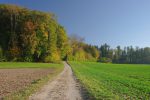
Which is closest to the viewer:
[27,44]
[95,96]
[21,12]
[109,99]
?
[109,99]

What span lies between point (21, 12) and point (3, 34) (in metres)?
10.8

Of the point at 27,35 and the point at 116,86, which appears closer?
the point at 116,86

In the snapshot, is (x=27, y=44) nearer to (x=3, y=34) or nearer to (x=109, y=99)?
(x=3, y=34)

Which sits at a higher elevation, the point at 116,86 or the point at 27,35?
the point at 27,35

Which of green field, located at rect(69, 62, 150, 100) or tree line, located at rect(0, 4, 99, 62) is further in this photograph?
tree line, located at rect(0, 4, 99, 62)

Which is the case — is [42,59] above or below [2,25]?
below

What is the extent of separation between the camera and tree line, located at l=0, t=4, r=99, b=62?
106m

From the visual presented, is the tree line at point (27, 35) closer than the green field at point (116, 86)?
No

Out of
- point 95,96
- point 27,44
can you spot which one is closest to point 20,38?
point 27,44

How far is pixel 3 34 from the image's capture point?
10969 centimetres

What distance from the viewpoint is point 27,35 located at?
107 m

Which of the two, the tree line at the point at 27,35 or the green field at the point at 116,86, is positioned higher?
the tree line at the point at 27,35

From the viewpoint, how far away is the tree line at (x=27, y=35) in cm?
10644

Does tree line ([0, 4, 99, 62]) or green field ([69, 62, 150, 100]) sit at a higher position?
tree line ([0, 4, 99, 62])
